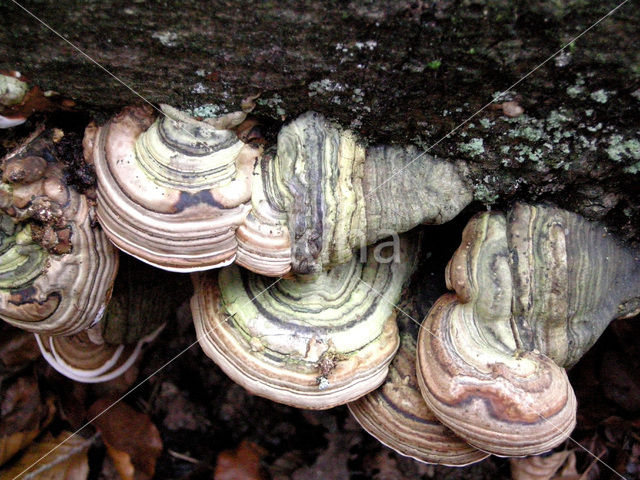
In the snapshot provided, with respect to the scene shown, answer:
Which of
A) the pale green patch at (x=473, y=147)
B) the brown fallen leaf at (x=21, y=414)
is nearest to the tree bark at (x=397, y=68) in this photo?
the pale green patch at (x=473, y=147)

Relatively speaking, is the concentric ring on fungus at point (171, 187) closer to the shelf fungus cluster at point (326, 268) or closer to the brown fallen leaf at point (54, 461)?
the shelf fungus cluster at point (326, 268)

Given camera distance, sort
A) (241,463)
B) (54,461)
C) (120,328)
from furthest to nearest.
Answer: (241,463), (54,461), (120,328)

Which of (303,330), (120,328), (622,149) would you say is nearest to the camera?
(622,149)

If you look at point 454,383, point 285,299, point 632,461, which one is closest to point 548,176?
point 454,383

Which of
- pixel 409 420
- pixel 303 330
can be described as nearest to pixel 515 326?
pixel 409 420

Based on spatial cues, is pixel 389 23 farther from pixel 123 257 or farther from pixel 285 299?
pixel 123 257

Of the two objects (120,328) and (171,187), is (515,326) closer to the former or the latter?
(171,187)
